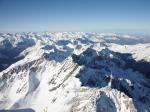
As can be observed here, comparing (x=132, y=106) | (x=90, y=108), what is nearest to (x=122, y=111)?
(x=132, y=106)

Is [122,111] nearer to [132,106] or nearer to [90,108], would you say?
[132,106]

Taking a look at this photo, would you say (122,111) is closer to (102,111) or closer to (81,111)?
(102,111)

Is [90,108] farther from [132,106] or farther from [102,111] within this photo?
[132,106]

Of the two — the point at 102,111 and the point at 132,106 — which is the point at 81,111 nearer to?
the point at 102,111

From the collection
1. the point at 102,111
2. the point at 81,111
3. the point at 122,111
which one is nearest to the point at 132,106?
→ the point at 122,111

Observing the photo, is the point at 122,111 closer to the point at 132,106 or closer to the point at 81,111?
the point at 132,106

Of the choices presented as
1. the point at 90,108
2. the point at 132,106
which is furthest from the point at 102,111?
the point at 132,106
